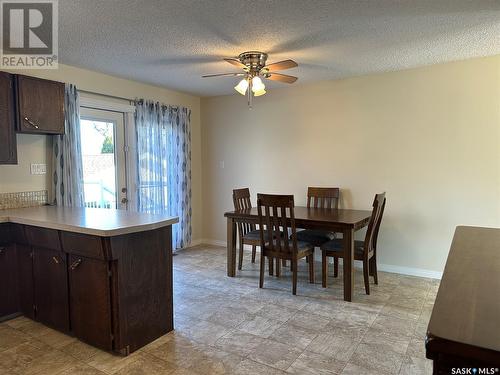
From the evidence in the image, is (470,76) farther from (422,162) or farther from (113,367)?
(113,367)

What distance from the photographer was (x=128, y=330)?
232 centimetres

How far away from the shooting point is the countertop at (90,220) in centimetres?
217

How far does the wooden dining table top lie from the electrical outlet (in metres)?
2.01

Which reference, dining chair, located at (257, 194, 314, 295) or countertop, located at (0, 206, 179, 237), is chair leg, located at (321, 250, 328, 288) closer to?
dining chair, located at (257, 194, 314, 295)

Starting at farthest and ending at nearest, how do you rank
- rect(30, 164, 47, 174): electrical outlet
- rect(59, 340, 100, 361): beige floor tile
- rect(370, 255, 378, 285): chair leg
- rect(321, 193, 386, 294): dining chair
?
rect(370, 255, 378, 285): chair leg → rect(30, 164, 47, 174): electrical outlet → rect(321, 193, 386, 294): dining chair → rect(59, 340, 100, 361): beige floor tile

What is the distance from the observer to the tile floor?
217 cm

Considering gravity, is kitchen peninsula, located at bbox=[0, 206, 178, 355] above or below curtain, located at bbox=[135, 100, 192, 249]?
below

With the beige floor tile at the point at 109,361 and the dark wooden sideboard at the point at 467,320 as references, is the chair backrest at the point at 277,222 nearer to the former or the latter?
the beige floor tile at the point at 109,361

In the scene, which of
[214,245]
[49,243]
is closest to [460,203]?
[214,245]

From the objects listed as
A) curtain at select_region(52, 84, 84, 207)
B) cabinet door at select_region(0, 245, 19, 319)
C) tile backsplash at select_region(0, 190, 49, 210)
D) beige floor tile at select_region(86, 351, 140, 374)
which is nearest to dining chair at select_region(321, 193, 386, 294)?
beige floor tile at select_region(86, 351, 140, 374)

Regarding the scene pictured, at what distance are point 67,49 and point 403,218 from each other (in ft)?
13.2

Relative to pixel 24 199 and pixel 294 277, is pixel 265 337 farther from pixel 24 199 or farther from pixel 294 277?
pixel 24 199

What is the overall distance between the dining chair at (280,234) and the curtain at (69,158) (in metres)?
2.00

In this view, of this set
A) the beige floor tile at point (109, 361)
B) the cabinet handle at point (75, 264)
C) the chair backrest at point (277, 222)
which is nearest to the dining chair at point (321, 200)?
the chair backrest at point (277, 222)
